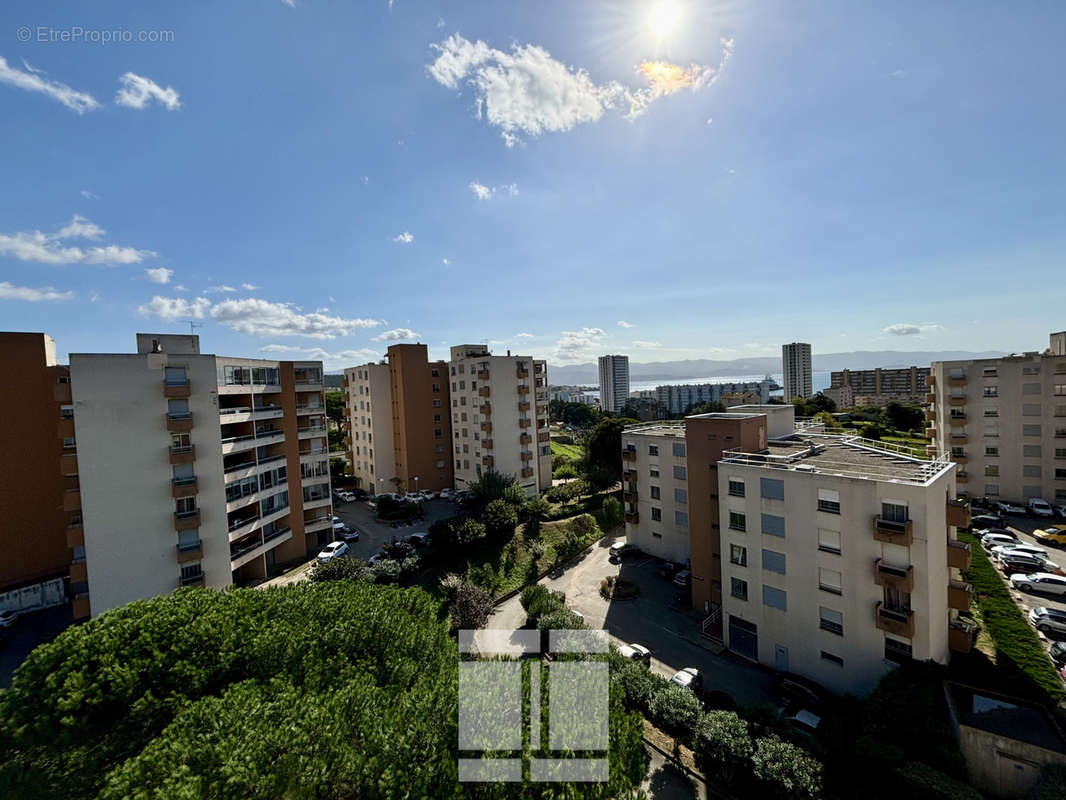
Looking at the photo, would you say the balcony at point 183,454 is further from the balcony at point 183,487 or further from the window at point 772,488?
the window at point 772,488

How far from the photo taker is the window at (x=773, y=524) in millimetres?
21392

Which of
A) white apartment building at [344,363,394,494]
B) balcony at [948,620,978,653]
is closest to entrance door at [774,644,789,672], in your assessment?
balcony at [948,620,978,653]

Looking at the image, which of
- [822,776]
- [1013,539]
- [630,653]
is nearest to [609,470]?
[630,653]

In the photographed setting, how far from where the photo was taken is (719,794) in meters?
15.3

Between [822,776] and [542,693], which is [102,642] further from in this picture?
[822,776]

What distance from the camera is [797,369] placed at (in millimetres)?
168625

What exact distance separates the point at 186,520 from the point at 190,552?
212 centimetres

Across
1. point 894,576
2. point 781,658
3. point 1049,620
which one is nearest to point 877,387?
point 1049,620

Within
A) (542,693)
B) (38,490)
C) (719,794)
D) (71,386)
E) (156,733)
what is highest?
(71,386)

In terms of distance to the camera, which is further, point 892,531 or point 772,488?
point 772,488

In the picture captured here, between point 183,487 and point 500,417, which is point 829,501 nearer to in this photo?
point 500,417

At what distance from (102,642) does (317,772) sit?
11003mm

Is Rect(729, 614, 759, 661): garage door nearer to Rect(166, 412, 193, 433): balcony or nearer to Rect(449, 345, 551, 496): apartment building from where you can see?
Rect(449, 345, 551, 496): apartment building

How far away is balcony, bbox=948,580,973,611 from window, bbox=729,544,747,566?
27.3 ft
